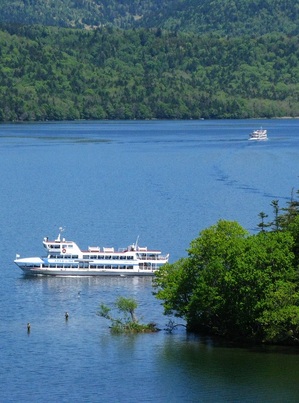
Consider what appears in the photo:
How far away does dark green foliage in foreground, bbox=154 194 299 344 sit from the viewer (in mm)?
53094

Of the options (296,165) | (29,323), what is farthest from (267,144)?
(29,323)

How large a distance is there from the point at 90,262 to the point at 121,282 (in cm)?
344

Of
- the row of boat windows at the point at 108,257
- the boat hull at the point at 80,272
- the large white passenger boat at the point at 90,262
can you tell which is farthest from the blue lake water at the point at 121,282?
the row of boat windows at the point at 108,257

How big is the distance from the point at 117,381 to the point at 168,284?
23.8 ft

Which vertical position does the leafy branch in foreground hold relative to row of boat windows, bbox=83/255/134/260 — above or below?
below

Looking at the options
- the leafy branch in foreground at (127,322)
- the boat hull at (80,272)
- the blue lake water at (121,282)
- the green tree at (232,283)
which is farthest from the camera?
the boat hull at (80,272)

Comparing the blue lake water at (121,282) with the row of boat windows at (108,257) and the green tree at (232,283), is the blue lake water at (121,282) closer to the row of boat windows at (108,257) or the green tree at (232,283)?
the green tree at (232,283)

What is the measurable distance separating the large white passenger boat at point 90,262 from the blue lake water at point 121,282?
1058 millimetres

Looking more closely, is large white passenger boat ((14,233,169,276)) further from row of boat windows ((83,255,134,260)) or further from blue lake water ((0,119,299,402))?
blue lake water ((0,119,299,402))

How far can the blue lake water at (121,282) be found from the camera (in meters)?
51.3

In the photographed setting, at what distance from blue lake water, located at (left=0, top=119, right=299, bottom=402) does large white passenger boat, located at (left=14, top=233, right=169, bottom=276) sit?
1.06 m

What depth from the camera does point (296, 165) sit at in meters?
151

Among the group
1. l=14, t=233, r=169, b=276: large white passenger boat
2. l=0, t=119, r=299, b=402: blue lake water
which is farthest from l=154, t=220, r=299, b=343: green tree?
l=14, t=233, r=169, b=276: large white passenger boat

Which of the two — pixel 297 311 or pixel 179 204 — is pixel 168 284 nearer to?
pixel 297 311
